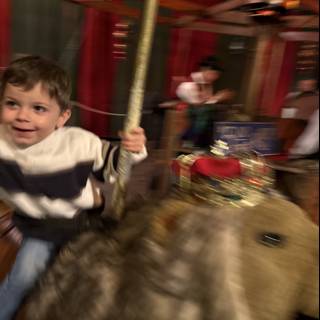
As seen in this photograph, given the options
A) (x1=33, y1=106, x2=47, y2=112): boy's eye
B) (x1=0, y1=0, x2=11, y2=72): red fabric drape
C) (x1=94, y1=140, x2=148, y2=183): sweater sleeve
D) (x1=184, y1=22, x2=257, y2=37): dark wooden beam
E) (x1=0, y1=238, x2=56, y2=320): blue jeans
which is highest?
(x1=184, y1=22, x2=257, y2=37): dark wooden beam

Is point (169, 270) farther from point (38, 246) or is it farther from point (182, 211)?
point (38, 246)

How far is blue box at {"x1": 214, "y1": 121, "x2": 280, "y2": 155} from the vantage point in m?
1.09

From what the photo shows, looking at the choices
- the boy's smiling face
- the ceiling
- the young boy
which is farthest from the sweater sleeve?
the ceiling

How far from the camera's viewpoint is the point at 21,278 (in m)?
0.70

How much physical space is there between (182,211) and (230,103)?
33.5 inches

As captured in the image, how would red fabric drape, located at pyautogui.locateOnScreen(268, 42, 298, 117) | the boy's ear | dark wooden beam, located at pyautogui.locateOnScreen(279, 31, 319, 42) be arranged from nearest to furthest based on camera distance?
the boy's ear, dark wooden beam, located at pyautogui.locateOnScreen(279, 31, 319, 42), red fabric drape, located at pyautogui.locateOnScreen(268, 42, 298, 117)

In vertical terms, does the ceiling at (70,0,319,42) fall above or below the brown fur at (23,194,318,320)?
above

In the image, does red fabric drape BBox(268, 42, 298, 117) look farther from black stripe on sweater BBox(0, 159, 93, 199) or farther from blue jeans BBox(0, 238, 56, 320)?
blue jeans BBox(0, 238, 56, 320)

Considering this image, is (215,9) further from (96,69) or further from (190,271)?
(190,271)

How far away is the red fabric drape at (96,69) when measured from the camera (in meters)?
1.70

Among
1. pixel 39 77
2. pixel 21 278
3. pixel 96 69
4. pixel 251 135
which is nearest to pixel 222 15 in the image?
pixel 251 135

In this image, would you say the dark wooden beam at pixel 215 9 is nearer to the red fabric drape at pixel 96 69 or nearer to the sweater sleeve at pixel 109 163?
the red fabric drape at pixel 96 69

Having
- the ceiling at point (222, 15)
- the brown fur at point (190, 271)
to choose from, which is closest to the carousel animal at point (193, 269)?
the brown fur at point (190, 271)

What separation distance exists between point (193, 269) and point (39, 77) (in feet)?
1.29
